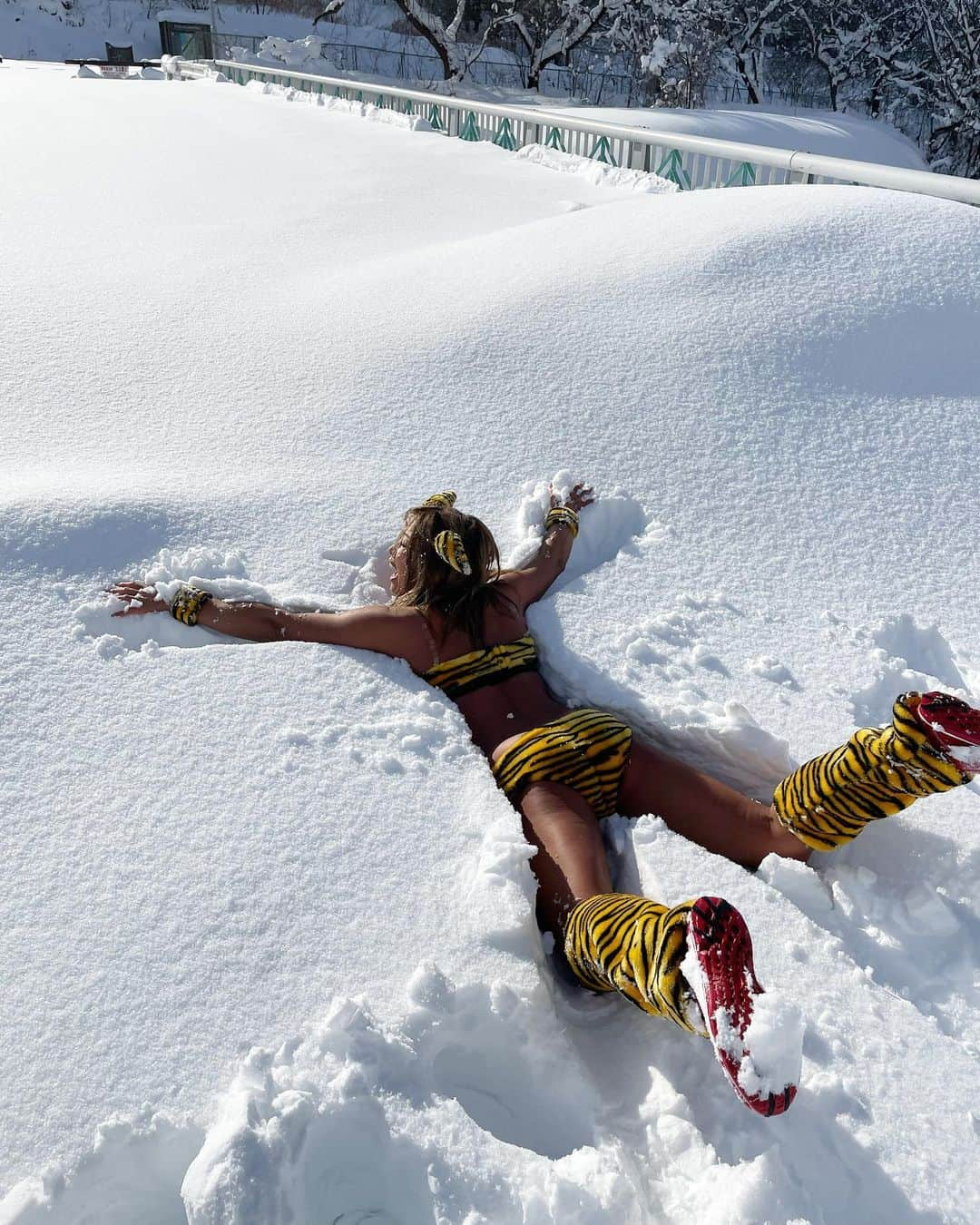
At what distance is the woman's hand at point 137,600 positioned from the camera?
7.13 feet

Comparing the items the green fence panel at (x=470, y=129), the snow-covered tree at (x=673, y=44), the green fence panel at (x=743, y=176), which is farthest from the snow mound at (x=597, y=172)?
the snow-covered tree at (x=673, y=44)

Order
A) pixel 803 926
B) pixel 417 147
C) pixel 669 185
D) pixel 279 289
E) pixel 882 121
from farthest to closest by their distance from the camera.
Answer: pixel 882 121 < pixel 417 147 < pixel 669 185 < pixel 279 289 < pixel 803 926

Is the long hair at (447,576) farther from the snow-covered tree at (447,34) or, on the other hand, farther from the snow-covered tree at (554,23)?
the snow-covered tree at (554,23)

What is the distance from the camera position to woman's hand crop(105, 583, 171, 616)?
217cm

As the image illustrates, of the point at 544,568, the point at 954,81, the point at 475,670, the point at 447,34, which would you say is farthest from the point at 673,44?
the point at 475,670

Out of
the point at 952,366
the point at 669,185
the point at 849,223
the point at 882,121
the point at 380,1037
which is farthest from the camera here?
the point at 882,121

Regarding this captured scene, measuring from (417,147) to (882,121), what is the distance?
883 inches

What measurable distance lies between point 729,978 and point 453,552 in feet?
3.81

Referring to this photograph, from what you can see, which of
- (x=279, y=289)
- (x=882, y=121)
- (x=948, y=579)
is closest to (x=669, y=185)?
(x=279, y=289)

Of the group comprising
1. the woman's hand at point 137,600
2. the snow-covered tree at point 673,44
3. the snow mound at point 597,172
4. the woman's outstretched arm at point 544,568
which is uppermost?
the snow-covered tree at point 673,44

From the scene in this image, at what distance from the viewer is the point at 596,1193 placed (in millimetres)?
1268

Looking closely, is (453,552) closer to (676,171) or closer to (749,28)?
(676,171)

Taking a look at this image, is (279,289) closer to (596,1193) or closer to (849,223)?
(849,223)

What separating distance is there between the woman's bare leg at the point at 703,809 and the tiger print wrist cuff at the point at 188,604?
1.08 metres
